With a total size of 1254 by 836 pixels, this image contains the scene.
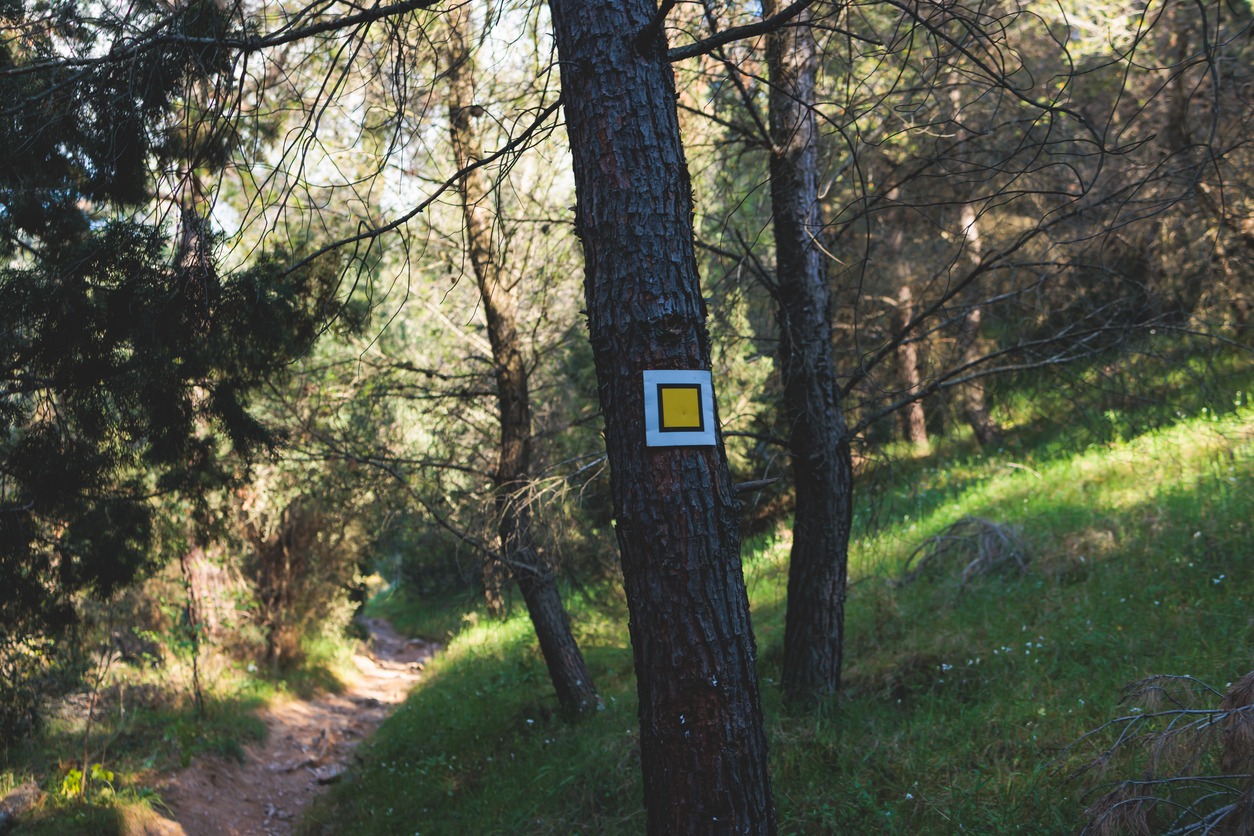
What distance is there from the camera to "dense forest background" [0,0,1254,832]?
3.54 metres

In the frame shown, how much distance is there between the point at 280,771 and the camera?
31.7ft

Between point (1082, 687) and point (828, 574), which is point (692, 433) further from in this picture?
point (1082, 687)

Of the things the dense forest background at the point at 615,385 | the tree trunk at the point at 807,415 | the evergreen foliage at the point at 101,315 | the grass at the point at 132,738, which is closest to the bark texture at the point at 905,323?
the dense forest background at the point at 615,385

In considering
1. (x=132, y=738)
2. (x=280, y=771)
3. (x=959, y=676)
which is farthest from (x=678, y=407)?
(x=280, y=771)

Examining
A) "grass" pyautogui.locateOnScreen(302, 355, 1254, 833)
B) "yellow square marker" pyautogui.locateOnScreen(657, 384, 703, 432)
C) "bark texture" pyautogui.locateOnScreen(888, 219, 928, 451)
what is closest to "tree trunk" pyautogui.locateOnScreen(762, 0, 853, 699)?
"grass" pyautogui.locateOnScreen(302, 355, 1254, 833)

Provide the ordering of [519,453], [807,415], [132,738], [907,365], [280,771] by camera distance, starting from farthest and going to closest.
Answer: [907,365]
[280,771]
[132,738]
[519,453]
[807,415]

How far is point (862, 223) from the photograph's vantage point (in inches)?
399

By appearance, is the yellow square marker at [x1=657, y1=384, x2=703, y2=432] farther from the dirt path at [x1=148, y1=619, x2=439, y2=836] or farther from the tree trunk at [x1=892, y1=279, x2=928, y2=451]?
the tree trunk at [x1=892, y1=279, x2=928, y2=451]

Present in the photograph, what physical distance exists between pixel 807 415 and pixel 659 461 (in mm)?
2672

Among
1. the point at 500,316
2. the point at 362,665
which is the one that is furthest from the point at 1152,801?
the point at 362,665

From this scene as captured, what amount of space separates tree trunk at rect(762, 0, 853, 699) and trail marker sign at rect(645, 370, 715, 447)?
2488 millimetres

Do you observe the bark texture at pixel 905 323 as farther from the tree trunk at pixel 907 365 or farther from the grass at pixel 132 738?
the grass at pixel 132 738

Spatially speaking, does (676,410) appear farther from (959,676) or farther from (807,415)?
(959,676)

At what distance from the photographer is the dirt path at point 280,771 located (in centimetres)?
782
